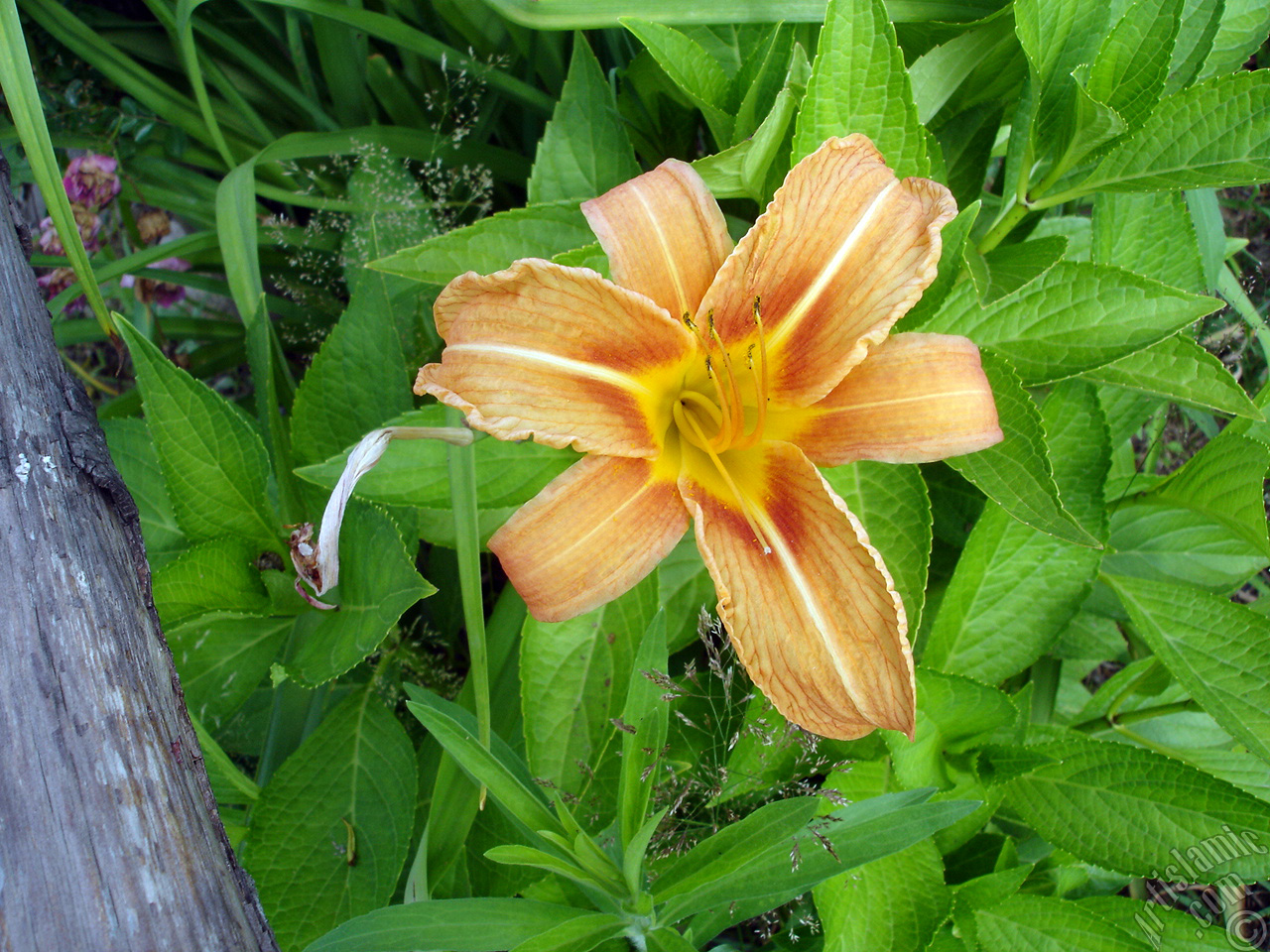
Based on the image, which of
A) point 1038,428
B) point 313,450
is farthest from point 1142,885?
point 313,450

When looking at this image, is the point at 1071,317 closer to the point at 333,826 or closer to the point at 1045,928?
the point at 1045,928

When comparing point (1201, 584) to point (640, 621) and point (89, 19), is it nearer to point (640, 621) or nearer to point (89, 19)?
point (640, 621)

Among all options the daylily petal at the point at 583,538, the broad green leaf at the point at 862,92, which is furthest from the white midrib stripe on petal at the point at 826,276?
the daylily petal at the point at 583,538

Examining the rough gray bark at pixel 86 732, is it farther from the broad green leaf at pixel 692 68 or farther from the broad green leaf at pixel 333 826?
the broad green leaf at pixel 692 68

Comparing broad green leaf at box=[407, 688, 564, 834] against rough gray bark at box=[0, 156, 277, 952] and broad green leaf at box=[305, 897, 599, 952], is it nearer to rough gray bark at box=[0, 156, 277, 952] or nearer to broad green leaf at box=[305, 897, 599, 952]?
broad green leaf at box=[305, 897, 599, 952]

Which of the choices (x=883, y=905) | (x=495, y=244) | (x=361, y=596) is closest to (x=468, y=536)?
(x=361, y=596)

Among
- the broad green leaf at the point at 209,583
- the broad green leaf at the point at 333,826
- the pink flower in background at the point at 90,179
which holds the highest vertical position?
the pink flower in background at the point at 90,179

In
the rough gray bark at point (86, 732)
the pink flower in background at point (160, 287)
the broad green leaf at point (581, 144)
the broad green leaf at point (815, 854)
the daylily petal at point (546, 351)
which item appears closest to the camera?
the rough gray bark at point (86, 732)

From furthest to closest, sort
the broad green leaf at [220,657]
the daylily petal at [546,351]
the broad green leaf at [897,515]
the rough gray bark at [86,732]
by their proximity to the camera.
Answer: the broad green leaf at [220,657]
the broad green leaf at [897,515]
the daylily petal at [546,351]
the rough gray bark at [86,732]
